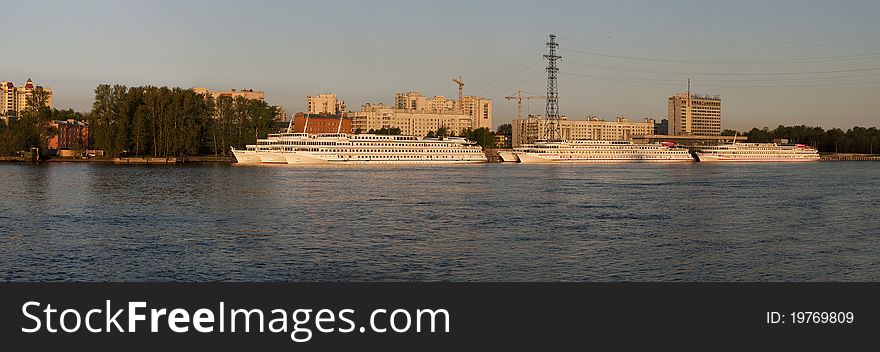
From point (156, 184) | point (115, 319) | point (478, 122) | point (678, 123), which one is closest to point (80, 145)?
point (156, 184)

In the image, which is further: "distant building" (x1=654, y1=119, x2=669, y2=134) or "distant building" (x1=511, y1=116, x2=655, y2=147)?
"distant building" (x1=654, y1=119, x2=669, y2=134)

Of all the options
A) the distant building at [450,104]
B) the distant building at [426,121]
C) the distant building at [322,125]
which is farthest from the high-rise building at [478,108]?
the distant building at [322,125]

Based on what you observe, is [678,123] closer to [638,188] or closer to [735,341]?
[638,188]

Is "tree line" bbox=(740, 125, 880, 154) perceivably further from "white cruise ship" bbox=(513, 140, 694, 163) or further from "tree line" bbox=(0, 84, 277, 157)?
"tree line" bbox=(0, 84, 277, 157)

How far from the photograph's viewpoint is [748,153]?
288ft

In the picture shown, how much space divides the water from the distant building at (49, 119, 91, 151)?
5892 centimetres

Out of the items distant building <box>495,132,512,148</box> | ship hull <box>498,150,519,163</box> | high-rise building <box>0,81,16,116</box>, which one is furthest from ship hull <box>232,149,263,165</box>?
high-rise building <box>0,81,16,116</box>

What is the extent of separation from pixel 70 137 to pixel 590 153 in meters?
51.2

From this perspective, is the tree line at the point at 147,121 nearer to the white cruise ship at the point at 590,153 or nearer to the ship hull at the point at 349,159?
the ship hull at the point at 349,159

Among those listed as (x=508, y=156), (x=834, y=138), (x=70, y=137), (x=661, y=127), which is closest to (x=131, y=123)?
(x=70, y=137)

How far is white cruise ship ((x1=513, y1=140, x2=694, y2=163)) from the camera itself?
255 ft

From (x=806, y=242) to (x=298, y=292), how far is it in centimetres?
998

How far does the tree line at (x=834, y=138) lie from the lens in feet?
380

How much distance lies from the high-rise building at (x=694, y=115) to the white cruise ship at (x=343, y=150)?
104 meters
